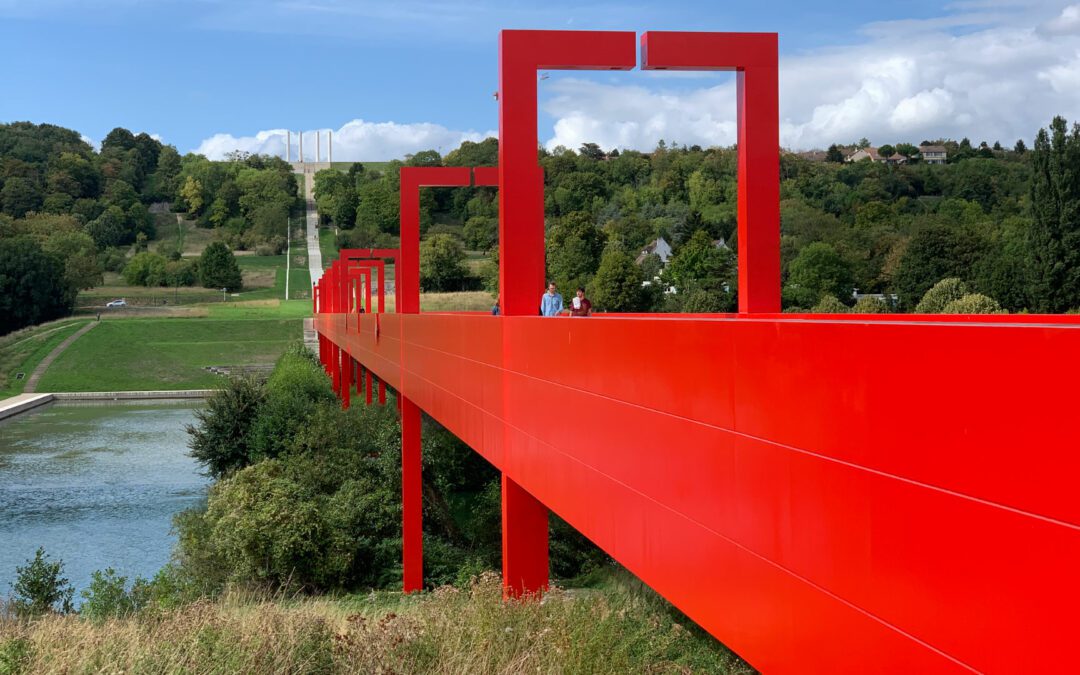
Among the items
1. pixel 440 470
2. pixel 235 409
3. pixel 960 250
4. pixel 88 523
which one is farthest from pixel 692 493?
pixel 960 250

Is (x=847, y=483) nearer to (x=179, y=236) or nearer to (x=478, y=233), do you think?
(x=478, y=233)

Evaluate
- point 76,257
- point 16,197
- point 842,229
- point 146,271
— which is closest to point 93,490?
point 842,229

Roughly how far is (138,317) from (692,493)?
253 feet

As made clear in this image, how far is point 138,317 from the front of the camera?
75.5 m

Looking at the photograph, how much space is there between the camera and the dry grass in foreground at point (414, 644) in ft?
19.7

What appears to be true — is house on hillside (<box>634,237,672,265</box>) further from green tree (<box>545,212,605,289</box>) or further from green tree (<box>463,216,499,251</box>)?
green tree (<box>463,216,499,251</box>)

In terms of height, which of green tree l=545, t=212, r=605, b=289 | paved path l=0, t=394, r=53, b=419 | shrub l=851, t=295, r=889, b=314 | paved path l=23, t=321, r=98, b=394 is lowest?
paved path l=0, t=394, r=53, b=419

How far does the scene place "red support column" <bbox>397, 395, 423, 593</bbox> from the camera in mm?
14875

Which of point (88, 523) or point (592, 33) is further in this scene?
point (88, 523)

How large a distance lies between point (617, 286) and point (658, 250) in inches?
756

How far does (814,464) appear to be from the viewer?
2.89m

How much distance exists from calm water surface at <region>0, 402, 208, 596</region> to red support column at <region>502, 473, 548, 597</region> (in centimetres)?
1345

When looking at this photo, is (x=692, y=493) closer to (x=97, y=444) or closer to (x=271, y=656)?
(x=271, y=656)

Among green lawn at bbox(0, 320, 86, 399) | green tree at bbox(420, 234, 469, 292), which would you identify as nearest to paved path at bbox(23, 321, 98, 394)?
green lawn at bbox(0, 320, 86, 399)
